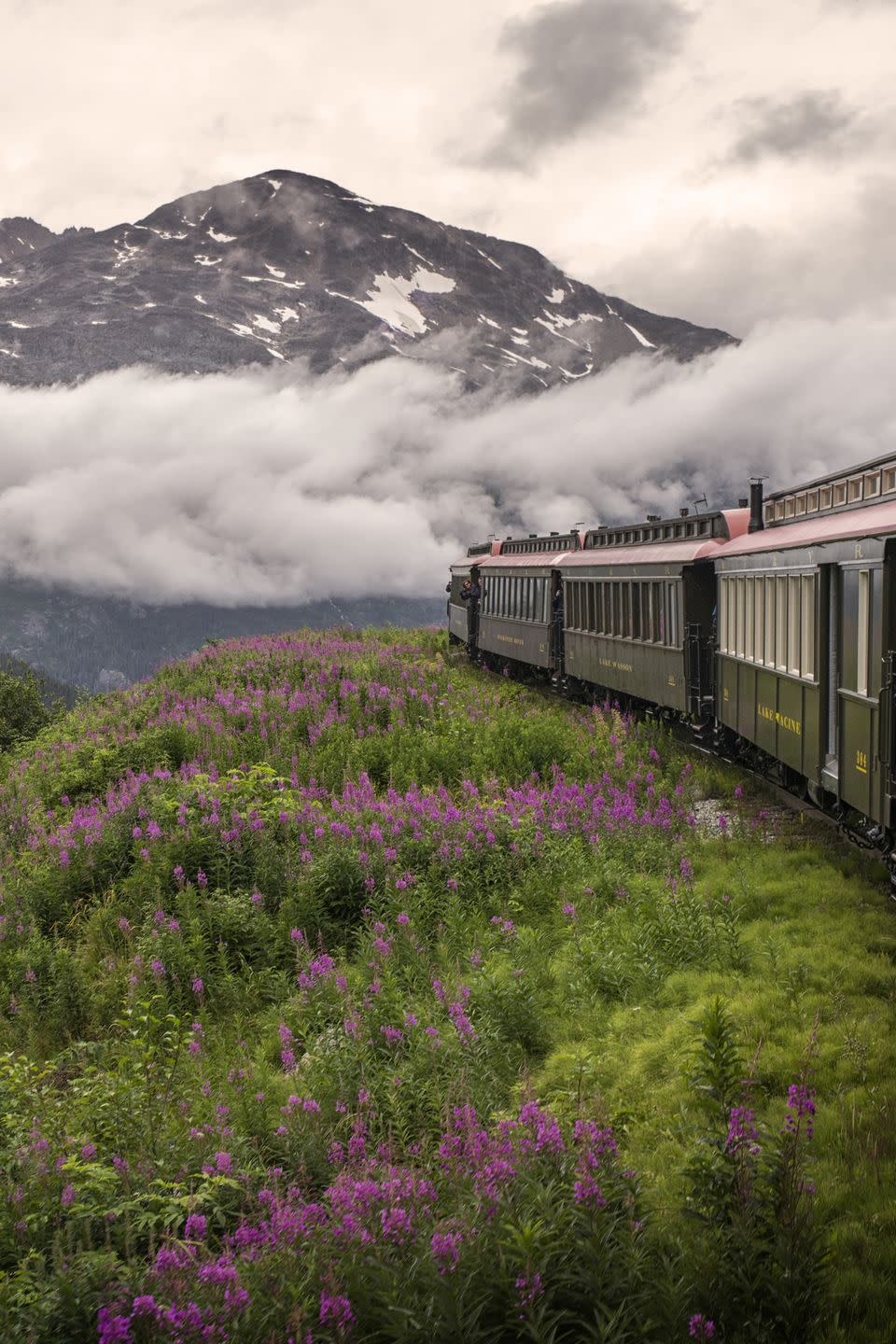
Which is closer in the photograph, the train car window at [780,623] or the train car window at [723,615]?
the train car window at [780,623]

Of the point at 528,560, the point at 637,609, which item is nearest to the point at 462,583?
the point at 528,560

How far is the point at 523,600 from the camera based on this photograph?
33.6 meters

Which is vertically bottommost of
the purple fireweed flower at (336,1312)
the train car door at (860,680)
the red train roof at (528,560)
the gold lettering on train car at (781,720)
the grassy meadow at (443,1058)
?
the grassy meadow at (443,1058)

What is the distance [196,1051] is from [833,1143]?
4.32 m

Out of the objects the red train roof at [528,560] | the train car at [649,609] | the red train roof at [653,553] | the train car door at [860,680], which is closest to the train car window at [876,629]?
the train car door at [860,680]

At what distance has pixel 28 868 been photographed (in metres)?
13.9

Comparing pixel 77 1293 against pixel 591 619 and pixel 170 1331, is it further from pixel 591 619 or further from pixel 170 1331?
pixel 591 619

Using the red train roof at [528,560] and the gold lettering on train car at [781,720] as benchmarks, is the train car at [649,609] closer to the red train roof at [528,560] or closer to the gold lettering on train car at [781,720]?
the red train roof at [528,560]

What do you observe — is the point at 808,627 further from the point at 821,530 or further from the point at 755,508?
the point at 755,508

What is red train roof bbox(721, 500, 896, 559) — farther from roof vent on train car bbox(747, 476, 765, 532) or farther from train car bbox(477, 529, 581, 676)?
train car bbox(477, 529, 581, 676)

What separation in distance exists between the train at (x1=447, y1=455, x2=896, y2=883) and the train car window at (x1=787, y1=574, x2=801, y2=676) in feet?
0.11

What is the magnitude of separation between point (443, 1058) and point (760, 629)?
970cm

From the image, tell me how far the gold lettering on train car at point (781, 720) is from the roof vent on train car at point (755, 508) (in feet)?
14.2

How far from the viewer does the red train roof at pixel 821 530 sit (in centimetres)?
960
